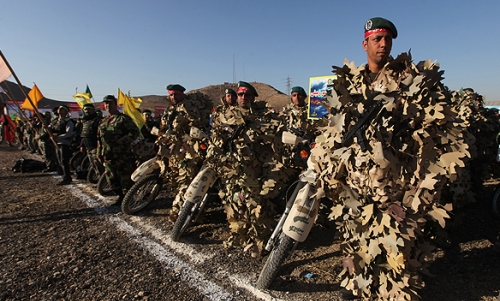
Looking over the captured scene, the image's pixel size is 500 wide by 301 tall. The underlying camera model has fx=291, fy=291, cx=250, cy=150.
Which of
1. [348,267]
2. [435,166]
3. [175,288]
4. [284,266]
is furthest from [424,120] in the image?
[175,288]

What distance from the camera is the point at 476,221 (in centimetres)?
426

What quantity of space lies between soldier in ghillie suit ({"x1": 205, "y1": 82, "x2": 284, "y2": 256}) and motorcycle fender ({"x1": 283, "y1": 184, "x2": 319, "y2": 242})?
32.3 inches

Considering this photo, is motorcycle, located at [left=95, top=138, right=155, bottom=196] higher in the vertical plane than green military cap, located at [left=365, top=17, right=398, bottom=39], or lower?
lower

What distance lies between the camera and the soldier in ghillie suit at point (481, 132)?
5285 mm

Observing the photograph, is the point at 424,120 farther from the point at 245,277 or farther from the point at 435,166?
the point at 245,277

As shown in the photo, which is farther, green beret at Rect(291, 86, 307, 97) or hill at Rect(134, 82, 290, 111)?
hill at Rect(134, 82, 290, 111)

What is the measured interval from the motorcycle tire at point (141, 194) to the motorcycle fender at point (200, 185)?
1.39 metres

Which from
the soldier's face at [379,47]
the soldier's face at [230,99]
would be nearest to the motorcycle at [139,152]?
the soldier's face at [230,99]

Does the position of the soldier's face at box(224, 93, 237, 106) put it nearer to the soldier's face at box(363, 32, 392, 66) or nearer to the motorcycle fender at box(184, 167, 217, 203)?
the motorcycle fender at box(184, 167, 217, 203)

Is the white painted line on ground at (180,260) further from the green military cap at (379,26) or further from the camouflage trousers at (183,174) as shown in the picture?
the green military cap at (379,26)

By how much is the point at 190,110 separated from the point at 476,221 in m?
4.69

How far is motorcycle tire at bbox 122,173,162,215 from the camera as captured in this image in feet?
16.0

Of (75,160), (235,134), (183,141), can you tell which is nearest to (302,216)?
(235,134)

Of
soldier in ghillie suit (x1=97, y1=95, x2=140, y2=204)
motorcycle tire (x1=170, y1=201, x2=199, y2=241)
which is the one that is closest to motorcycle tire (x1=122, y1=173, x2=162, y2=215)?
soldier in ghillie suit (x1=97, y1=95, x2=140, y2=204)
